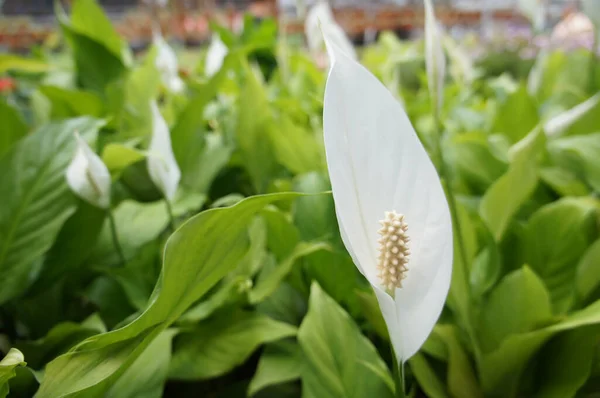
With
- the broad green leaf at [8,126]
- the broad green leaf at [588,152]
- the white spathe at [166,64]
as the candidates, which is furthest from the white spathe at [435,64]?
the white spathe at [166,64]

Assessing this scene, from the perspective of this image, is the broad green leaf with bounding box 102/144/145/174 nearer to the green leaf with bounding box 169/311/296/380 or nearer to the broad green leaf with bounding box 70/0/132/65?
the green leaf with bounding box 169/311/296/380

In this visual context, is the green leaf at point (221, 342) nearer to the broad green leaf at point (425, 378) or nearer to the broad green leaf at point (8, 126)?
the broad green leaf at point (425, 378)

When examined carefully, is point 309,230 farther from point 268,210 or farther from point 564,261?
point 564,261

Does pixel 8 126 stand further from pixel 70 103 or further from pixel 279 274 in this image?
pixel 279 274


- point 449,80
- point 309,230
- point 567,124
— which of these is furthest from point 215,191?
point 449,80

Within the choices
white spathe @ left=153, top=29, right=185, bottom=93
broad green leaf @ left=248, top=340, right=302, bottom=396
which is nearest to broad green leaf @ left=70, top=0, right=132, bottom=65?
white spathe @ left=153, top=29, right=185, bottom=93

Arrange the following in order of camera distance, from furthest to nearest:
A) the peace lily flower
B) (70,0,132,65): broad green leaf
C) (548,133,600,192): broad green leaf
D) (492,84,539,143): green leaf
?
(70,0,132,65): broad green leaf < (492,84,539,143): green leaf < (548,133,600,192): broad green leaf < the peace lily flower
